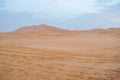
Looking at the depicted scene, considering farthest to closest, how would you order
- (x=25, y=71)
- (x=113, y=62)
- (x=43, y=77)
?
(x=113, y=62)
(x=25, y=71)
(x=43, y=77)

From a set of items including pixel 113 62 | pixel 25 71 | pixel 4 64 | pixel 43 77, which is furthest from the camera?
pixel 113 62

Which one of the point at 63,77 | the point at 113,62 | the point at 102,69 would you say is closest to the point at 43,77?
the point at 63,77

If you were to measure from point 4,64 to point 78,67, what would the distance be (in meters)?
3.02

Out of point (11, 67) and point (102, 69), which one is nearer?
point (11, 67)

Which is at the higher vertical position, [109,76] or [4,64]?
[4,64]

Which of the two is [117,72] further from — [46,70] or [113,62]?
[46,70]

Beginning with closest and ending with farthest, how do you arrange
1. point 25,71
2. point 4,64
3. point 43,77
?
point 43,77
point 25,71
point 4,64

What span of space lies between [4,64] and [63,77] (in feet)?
8.47

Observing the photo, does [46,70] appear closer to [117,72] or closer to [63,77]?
[63,77]

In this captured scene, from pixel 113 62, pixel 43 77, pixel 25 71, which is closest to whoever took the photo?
pixel 43 77

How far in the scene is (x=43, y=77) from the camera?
728 centimetres

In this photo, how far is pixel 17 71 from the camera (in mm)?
7711

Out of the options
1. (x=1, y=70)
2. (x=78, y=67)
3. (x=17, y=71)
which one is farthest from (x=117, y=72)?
(x=1, y=70)

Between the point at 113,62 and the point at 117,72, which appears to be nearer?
the point at 117,72
